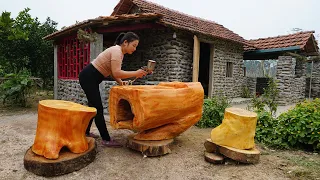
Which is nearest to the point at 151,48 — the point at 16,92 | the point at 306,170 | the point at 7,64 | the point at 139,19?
the point at 139,19

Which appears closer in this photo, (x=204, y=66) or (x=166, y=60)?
(x=166, y=60)

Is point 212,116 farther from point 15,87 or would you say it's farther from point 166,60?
point 15,87

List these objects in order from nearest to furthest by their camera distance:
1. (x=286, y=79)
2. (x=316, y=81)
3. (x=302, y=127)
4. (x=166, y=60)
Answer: (x=302, y=127)
(x=166, y=60)
(x=286, y=79)
(x=316, y=81)

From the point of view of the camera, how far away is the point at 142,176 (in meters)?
2.71

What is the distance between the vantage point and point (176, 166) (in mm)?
3004

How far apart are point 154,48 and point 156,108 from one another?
5.44 metres

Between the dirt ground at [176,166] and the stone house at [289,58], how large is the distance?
6.86m

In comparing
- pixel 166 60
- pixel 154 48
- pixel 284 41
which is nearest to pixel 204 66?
pixel 284 41

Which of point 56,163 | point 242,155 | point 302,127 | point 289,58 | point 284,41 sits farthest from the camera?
point 284,41

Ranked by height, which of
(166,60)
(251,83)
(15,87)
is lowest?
(15,87)

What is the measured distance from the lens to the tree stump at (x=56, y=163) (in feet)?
8.29

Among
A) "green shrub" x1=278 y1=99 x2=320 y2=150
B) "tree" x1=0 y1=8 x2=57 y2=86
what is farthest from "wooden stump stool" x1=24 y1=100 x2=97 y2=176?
"tree" x1=0 y1=8 x2=57 y2=86

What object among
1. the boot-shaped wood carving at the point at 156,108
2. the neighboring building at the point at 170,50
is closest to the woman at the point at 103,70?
the boot-shaped wood carving at the point at 156,108

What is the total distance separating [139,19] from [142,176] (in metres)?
4.87
